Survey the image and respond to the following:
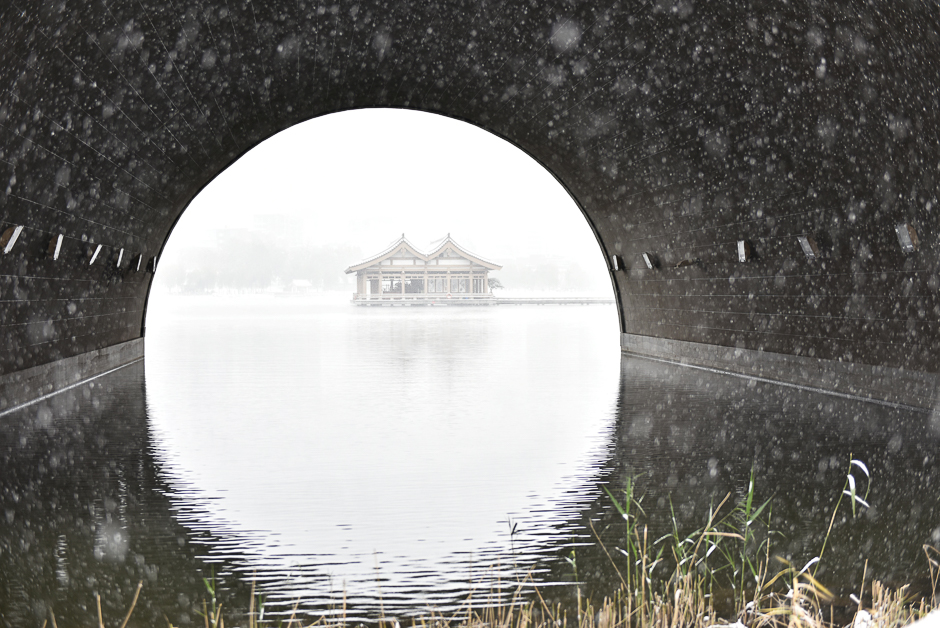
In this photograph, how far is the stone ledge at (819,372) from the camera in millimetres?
10750

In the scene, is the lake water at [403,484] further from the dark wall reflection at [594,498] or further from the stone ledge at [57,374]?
the stone ledge at [57,374]

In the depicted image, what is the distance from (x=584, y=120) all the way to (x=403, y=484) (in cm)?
892

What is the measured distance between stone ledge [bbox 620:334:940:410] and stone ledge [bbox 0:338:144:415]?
10120 mm

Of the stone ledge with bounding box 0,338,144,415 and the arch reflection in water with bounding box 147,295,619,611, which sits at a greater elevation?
the stone ledge with bounding box 0,338,144,415

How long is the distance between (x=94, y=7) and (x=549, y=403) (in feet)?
21.6

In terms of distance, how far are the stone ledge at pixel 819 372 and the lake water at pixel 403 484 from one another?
34 cm

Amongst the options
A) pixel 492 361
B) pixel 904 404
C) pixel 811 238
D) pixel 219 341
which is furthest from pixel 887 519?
pixel 219 341

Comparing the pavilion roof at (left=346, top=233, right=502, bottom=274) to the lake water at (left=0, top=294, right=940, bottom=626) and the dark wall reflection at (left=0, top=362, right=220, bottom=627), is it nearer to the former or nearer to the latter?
the lake water at (left=0, top=294, right=940, bottom=626)

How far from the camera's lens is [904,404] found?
434 inches

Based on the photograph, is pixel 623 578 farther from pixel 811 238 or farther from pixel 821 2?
pixel 811 238

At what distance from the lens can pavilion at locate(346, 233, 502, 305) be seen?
65.0m

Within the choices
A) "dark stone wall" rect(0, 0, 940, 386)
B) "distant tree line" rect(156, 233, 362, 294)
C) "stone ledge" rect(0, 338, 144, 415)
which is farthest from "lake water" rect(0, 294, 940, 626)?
"distant tree line" rect(156, 233, 362, 294)

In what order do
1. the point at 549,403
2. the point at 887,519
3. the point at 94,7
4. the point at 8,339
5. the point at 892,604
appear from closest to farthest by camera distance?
the point at 892,604 < the point at 887,519 < the point at 94,7 < the point at 8,339 < the point at 549,403

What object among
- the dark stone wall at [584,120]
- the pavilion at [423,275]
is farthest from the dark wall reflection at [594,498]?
the pavilion at [423,275]
